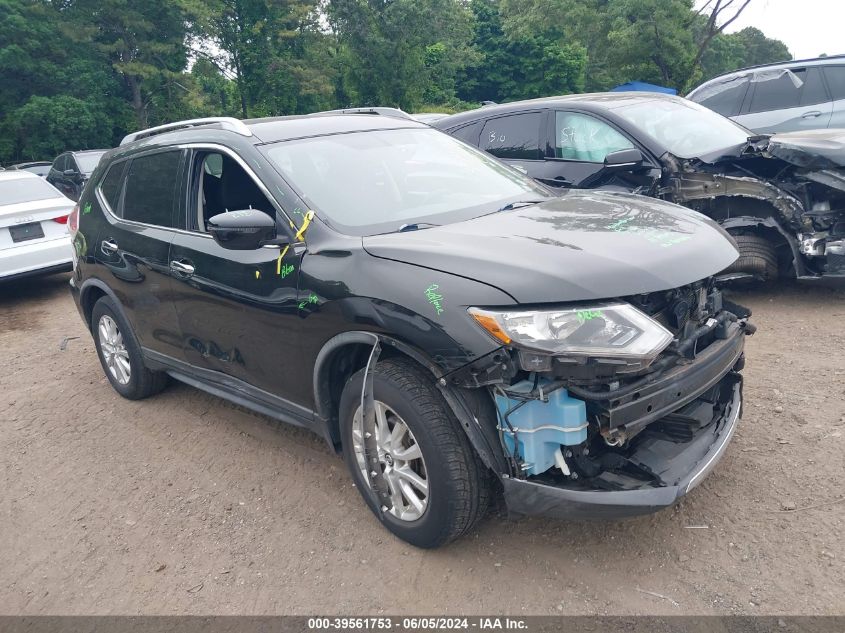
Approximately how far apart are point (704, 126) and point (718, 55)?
50.7 m

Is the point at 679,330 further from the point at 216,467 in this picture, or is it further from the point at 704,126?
the point at 704,126

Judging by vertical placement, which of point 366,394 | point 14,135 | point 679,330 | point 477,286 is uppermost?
point 477,286

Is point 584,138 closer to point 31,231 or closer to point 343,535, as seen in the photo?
point 343,535

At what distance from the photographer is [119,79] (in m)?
31.5

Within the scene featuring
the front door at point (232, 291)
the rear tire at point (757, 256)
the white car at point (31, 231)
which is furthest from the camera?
the white car at point (31, 231)

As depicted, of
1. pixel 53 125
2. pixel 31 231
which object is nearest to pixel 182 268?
pixel 31 231

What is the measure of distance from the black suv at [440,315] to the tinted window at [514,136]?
2379mm

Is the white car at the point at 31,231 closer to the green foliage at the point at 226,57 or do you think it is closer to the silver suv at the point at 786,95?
the silver suv at the point at 786,95

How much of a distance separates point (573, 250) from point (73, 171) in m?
13.7

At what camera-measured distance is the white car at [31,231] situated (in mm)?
8125

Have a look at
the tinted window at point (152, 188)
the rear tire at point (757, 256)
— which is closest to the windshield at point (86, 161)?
the tinted window at point (152, 188)

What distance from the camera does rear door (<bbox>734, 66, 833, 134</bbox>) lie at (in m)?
8.77

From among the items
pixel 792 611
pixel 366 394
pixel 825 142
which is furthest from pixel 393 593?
pixel 825 142

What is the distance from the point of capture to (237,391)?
3.98 meters
